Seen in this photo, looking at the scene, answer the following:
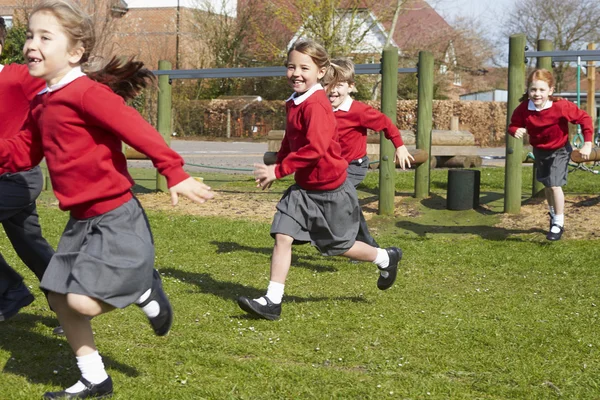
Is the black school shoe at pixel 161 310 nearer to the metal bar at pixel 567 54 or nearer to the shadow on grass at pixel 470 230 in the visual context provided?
the shadow on grass at pixel 470 230

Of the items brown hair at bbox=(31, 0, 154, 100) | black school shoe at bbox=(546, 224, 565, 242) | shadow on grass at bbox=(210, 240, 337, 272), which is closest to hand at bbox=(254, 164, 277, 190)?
brown hair at bbox=(31, 0, 154, 100)

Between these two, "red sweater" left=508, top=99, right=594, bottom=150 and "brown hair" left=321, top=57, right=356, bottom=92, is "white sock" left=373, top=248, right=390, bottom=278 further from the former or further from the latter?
"red sweater" left=508, top=99, right=594, bottom=150

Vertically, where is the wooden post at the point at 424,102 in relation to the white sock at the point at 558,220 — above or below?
above

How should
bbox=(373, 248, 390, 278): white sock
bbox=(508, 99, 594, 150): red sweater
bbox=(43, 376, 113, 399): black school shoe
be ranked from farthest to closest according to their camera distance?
bbox=(508, 99, 594, 150): red sweater < bbox=(373, 248, 390, 278): white sock < bbox=(43, 376, 113, 399): black school shoe

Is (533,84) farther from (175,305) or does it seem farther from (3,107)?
(3,107)

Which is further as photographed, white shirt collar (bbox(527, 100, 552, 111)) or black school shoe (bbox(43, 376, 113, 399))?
white shirt collar (bbox(527, 100, 552, 111))

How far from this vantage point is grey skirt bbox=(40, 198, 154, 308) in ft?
11.5

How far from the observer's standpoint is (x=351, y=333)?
4.90 m

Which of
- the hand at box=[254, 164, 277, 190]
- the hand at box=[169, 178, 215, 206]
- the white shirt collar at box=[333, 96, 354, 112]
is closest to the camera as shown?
the hand at box=[169, 178, 215, 206]

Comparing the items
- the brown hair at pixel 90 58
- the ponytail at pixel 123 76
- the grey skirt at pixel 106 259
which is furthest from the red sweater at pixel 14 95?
the grey skirt at pixel 106 259

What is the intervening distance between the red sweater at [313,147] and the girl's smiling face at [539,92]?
11.8 ft

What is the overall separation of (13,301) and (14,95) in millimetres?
1217

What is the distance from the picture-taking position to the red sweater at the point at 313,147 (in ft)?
16.4

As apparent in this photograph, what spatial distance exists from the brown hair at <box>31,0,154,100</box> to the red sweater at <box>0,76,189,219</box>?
18 centimetres
